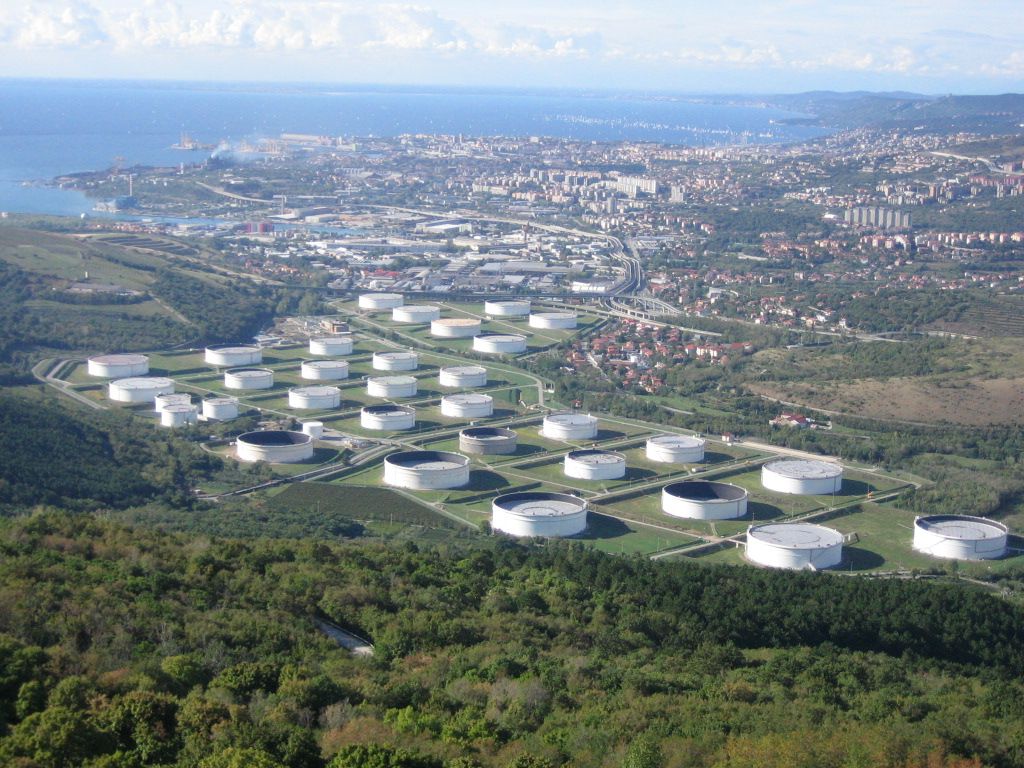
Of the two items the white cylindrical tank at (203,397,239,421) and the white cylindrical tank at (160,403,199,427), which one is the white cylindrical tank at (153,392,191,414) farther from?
the white cylindrical tank at (203,397,239,421)

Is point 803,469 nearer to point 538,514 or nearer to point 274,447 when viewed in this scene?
point 538,514

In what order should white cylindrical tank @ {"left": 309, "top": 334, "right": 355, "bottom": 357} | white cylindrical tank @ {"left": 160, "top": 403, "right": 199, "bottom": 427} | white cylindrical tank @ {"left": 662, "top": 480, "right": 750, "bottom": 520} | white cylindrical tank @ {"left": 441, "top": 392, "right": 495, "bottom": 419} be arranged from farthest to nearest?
white cylindrical tank @ {"left": 309, "top": 334, "right": 355, "bottom": 357}
white cylindrical tank @ {"left": 441, "top": 392, "right": 495, "bottom": 419}
white cylindrical tank @ {"left": 160, "top": 403, "right": 199, "bottom": 427}
white cylindrical tank @ {"left": 662, "top": 480, "right": 750, "bottom": 520}

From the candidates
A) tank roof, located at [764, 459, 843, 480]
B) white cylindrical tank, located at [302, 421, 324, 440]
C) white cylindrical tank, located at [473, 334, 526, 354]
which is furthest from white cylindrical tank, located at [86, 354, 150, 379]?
tank roof, located at [764, 459, 843, 480]

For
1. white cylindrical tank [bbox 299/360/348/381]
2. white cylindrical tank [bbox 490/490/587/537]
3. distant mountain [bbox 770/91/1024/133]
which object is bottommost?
white cylindrical tank [bbox 299/360/348/381]

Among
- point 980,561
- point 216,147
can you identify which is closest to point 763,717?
point 980,561

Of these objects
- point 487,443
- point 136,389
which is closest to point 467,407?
point 487,443

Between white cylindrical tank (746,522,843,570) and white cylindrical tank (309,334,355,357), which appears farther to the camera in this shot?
white cylindrical tank (309,334,355,357)

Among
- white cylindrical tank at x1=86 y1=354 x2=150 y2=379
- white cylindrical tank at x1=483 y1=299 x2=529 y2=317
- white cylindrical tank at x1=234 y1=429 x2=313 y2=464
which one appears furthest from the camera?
white cylindrical tank at x1=483 y1=299 x2=529 y2=317

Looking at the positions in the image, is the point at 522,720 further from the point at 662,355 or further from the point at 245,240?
the point at 245,240
